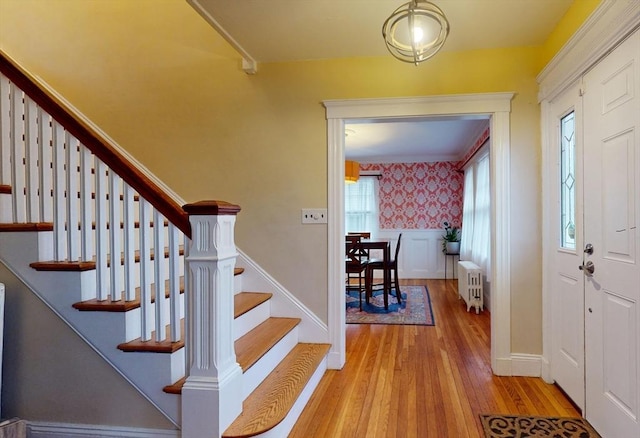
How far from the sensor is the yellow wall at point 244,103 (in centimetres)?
274

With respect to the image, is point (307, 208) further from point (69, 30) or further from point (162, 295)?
point (69, 30)

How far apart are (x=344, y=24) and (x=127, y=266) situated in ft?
6.38

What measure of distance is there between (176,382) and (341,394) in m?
1.13

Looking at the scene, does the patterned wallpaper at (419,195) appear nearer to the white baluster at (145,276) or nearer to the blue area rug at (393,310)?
the blue area rug at (393,310)

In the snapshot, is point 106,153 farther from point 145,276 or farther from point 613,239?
point 613,239

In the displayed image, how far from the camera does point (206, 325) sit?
1684 millimetres

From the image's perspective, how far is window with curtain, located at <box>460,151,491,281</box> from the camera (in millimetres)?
5004

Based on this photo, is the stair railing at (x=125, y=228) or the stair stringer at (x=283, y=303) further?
the stair stringer at (x=283, y=303)

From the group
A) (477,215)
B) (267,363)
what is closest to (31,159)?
(267,363)

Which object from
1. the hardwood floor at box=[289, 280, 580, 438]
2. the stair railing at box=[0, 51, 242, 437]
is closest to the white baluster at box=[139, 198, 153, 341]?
the stair railing at box=[0, 51, 242, 437]

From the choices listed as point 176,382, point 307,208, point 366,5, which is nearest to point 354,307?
point 307,208

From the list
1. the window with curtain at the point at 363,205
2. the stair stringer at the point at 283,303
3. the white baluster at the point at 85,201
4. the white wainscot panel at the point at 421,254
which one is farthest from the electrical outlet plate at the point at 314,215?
the white wainscot panel at the point at 421,254

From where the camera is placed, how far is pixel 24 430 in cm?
186

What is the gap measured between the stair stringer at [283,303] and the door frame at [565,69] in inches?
63.6
